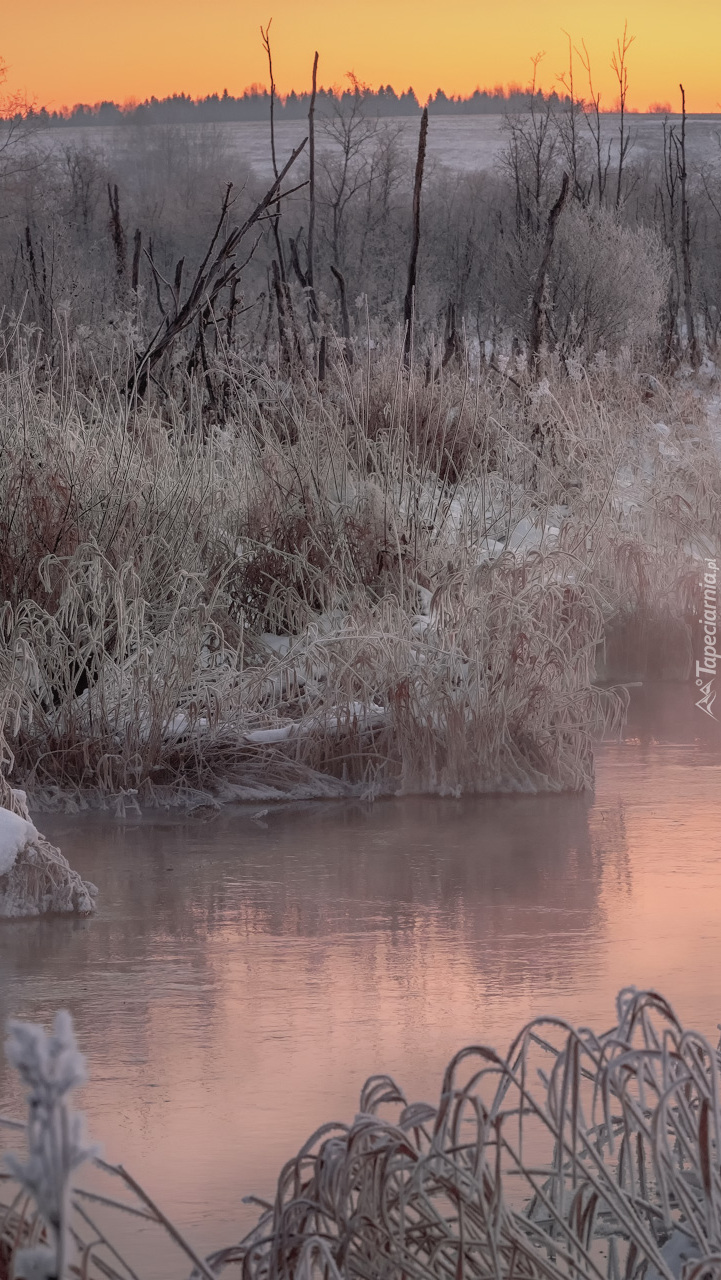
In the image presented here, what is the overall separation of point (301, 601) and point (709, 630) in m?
2.54

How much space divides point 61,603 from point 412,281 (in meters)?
4.93

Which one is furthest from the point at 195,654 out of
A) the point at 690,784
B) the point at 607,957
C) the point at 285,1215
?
the point at 285,1215

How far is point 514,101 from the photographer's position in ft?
367

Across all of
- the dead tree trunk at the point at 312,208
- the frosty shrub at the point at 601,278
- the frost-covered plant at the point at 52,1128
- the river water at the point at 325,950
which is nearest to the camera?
the frost-covered plant at the point at 52,1128

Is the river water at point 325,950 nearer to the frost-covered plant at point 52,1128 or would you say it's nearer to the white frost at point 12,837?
the white frost at point 12,837

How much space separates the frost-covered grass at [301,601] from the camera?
6.44 m

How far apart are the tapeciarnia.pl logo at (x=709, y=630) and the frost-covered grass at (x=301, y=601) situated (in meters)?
0.09

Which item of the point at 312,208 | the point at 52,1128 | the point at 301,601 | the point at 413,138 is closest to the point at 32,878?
the point at 301,601

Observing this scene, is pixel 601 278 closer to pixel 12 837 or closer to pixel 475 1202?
pixel 12 837

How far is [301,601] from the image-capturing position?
7.39m

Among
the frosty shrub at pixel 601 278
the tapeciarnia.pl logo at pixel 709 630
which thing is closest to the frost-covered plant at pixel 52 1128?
the tapeciarnia.pl logo at pixel 709 630

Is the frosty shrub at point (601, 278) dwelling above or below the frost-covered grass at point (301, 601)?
above

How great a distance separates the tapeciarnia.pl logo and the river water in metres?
1.87

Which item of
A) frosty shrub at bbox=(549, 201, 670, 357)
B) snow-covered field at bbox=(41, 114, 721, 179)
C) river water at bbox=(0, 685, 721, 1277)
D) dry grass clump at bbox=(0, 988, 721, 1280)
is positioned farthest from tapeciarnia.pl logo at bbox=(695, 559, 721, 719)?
snow-covered field at bbox=(41, 114, 721, 179)
